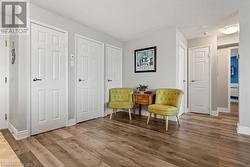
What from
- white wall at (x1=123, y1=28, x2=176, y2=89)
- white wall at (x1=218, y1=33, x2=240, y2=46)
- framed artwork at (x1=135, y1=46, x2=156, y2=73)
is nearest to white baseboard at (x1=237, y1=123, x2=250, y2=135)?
white wall at (x1=123, y1=28, x2=176, y2=89)

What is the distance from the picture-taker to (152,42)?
4.02 meters

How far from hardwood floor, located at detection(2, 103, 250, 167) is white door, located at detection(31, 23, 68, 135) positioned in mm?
270

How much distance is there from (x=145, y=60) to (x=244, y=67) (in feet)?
7.37

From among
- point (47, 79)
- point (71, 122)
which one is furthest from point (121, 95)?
point (47, 79)

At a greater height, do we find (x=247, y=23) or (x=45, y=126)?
(x=247, y=23)

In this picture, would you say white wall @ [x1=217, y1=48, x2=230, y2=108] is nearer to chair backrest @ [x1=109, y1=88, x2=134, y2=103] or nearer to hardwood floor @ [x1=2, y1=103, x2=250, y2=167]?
hardwood floor @ [x1=2, y1=103, x2=250, y2=167]

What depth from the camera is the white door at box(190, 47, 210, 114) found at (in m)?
4.37

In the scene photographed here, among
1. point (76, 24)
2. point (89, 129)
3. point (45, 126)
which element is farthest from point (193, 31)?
point (45, 126)

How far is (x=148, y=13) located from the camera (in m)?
2.92

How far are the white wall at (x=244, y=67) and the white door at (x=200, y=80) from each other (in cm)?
164

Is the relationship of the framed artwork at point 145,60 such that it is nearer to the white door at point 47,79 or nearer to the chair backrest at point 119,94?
the chair backrest at point 119,94

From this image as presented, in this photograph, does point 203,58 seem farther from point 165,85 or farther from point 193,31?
point 165,85

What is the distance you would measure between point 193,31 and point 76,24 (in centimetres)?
309

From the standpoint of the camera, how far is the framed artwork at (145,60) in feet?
13.1
